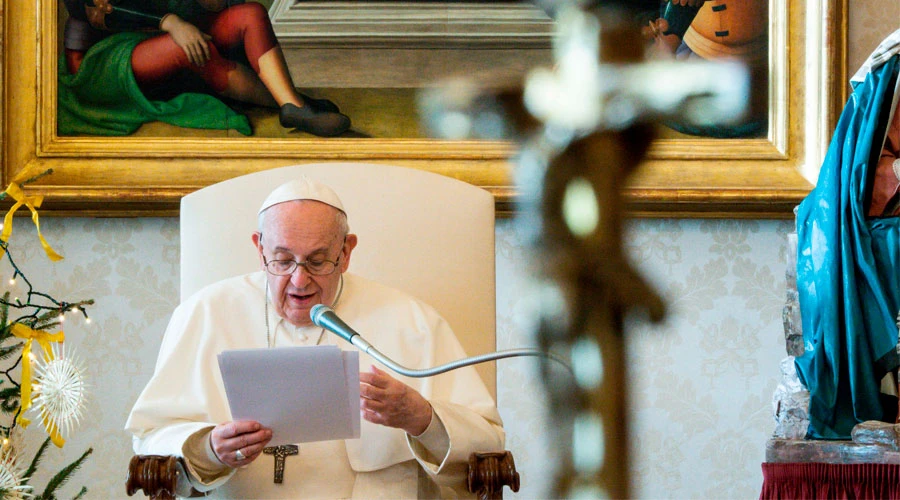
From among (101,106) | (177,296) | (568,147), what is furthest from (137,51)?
(568,147)

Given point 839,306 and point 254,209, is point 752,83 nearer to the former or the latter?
point 254,209

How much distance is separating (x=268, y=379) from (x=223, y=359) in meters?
0.12

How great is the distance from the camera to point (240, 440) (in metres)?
2.20

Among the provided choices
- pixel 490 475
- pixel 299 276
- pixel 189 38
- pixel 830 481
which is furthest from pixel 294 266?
pixel 830 481

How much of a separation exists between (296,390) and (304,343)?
0.66 m

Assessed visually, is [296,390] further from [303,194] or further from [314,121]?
[314,121]

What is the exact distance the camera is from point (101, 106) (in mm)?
3721

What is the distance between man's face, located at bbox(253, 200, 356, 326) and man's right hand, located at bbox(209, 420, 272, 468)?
1.74 feet

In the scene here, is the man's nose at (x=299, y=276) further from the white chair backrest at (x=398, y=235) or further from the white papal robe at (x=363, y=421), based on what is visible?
the white chair backrest at (x=398, y=235)

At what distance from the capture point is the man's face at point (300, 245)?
8.80ft

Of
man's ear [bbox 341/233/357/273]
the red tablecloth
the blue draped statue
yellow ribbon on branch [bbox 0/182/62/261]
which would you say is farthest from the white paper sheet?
the blue draped statue

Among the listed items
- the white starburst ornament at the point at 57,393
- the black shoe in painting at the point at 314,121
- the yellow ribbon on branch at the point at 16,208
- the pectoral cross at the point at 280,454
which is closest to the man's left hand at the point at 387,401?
the pectoral cross at the point at 280,454

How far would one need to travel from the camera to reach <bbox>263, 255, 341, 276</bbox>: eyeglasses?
8.82 ft

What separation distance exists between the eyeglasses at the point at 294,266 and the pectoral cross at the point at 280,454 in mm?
448
